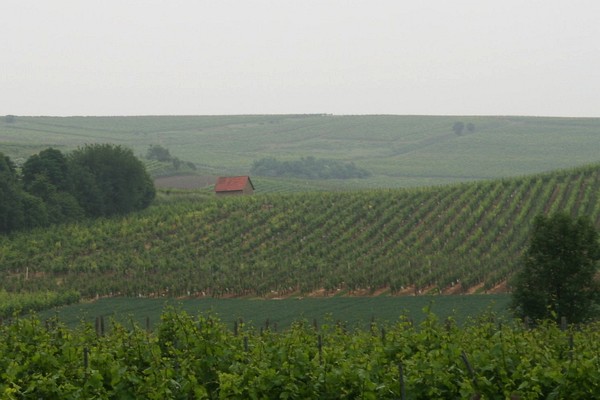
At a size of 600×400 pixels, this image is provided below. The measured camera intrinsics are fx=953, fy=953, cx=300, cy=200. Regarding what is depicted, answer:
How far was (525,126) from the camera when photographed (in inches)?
7490

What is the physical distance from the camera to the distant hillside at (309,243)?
156 ft

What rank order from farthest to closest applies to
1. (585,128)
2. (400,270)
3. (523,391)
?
1. (585,128)
2. (400,270)
3. (523,391)

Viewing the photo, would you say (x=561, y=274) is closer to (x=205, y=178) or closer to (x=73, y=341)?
(x=73, y=341)

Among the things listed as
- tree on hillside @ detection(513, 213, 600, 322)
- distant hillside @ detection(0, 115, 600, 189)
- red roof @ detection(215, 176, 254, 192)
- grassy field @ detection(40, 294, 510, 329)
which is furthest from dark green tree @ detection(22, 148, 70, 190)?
distant hillside @ detection(0, 115, 600, 189)

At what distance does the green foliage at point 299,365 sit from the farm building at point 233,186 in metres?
71.2

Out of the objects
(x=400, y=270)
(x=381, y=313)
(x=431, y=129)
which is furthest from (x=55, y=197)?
(x=431, y=129)

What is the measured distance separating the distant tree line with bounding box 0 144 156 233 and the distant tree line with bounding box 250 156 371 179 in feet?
255

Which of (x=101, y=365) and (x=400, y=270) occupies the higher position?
(x=101, y=365)

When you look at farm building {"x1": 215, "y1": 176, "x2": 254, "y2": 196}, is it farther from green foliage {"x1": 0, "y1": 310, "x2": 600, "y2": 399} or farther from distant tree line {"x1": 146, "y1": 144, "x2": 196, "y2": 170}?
green foliage {"x1": 0, "y1": 310, "x2": 600, "y2": 399}

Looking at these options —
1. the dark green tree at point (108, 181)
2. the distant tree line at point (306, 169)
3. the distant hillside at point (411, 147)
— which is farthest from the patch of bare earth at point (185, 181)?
the dark green tree at point (108, 181)

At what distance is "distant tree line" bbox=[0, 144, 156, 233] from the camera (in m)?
64.8

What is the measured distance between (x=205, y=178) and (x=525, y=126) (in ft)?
301

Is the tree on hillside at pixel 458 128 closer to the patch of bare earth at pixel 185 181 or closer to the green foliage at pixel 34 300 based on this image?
the patch of bare earth at pixel 185 181

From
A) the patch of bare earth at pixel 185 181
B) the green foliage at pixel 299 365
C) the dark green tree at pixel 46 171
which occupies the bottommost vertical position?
the patch of bare earth at pixel 185 181
